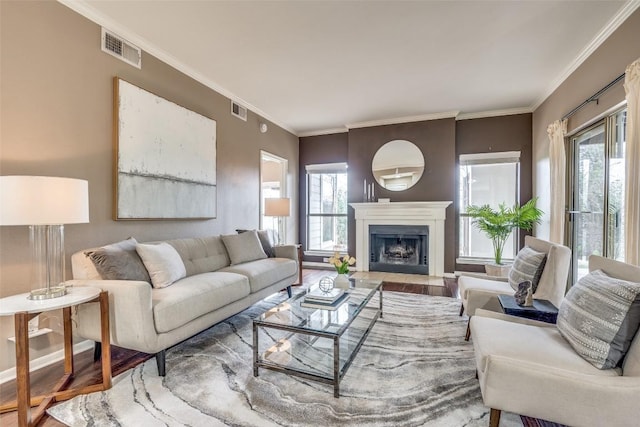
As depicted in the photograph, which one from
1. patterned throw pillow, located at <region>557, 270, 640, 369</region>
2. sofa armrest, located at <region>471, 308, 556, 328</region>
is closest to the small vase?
sofa armrest, located at <region>471, 308, 556, 328</region>

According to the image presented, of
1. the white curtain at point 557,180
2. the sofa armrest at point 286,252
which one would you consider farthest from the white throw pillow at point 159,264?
the white curtain at point 557,180

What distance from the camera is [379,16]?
255cm

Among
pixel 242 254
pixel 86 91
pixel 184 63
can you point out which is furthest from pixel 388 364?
pixel 184 63

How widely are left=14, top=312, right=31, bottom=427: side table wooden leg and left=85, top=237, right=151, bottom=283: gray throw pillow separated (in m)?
0.57

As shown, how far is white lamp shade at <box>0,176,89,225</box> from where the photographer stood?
166cm

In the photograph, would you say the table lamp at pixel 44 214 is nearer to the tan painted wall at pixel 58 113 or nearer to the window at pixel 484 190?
the tan painted wall at pixel 58 113

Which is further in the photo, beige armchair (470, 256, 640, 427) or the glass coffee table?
the glass coffee table

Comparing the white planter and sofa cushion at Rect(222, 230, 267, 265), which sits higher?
sofa cushion at Rect(222, 230, 267, 265)

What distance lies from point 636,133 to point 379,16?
7.10 ft

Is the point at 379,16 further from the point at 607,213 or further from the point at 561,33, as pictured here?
the point at 607,213

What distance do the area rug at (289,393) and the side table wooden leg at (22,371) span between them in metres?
0.15

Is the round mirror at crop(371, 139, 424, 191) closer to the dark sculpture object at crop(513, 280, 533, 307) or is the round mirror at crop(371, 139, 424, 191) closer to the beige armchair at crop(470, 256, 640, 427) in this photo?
the dark sculpture object at crop(513, 280, 533, 307)

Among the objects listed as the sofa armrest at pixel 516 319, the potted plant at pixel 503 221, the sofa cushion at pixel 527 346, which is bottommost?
the sofa armrest at pixel 516 319

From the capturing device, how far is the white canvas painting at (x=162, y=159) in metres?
2.80
